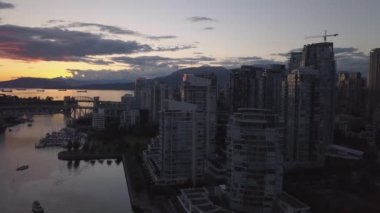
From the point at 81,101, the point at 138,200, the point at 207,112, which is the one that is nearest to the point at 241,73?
the point at 207,112

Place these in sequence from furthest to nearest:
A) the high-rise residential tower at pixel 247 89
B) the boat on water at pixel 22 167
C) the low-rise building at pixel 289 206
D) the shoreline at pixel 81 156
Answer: the high-rise residential tower at pixel 247 89 < the shoreline at pixel 81 156 < the boat on water at pixel 22 167 < the low-rise building at pixel 289 206

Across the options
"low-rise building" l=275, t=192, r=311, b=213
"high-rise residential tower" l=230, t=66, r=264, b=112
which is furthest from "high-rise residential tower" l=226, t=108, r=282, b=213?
"high-rise residential tower" l=230, t=66, r=264, b=112

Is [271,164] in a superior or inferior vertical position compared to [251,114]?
inferior

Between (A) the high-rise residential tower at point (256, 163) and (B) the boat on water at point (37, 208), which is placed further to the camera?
(B) the boat on water at point (37, 208)

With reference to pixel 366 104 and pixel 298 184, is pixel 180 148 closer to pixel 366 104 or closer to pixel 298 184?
pixel 298 184

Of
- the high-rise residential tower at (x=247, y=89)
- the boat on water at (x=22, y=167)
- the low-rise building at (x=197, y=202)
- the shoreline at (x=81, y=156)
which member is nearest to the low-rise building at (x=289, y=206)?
the low-rise building at (x=197, y=202)

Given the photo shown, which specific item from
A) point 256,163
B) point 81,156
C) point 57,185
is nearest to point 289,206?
point 256,163

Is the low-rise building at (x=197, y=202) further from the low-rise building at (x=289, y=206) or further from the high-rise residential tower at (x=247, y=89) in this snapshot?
the high-rise residential tower at (x=247, y=89)
